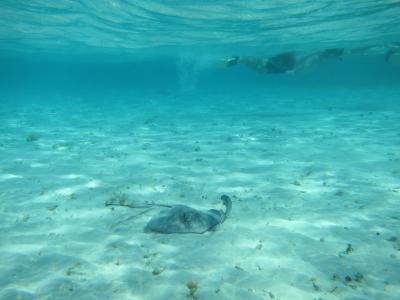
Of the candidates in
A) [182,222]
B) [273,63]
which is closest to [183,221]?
[182,222]

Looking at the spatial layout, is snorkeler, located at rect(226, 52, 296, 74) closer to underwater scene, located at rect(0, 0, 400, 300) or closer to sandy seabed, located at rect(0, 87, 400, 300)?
underwater scene, located at rect(0, 0, 400, 300)

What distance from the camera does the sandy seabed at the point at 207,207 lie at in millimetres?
5137

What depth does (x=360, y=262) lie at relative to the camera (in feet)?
18.7

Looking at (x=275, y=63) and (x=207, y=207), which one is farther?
(x=275, y=63)

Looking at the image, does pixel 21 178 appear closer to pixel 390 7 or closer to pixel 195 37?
pixel 390 7

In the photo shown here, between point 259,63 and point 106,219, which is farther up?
point 259,63

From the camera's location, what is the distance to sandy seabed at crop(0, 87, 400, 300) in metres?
5.14

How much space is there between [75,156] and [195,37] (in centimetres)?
2514

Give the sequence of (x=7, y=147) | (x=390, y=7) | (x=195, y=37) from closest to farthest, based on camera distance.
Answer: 1. (x=7, y=147)
2. (x=390, y=7)
3. (x=195, y=37)

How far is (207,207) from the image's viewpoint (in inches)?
319

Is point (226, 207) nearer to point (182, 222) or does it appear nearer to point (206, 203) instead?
point (206, 203)

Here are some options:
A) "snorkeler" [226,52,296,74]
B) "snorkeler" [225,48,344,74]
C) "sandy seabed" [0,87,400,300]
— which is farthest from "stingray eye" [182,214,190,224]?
"snorkeler" [226,52,296,74]

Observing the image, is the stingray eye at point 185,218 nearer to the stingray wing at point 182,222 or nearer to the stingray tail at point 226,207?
the stingray wing at point 182,222

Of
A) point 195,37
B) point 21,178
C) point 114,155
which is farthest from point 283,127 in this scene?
point 195,37
